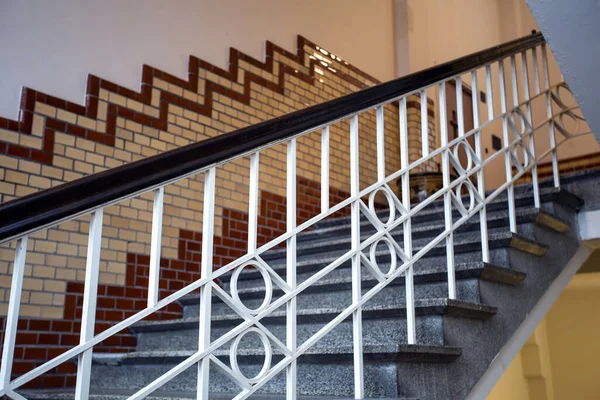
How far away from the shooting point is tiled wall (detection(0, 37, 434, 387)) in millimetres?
2807

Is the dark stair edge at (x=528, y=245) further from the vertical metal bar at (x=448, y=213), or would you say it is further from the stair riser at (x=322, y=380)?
the stair riser at (x=322, y=380)

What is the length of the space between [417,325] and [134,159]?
1.86 metres

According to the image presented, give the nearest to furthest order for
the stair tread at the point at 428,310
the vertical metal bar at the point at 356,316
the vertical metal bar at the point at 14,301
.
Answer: the vertical metal bar at the point at 14,301 < the vertical metal bar at the point at 356,316 < the stair tread at the point at 428,310

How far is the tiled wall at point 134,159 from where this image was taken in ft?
9.21

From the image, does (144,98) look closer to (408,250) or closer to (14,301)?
(408,250)

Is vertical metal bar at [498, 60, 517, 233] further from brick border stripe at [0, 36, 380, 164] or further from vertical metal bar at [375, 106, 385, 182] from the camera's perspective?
brick border stripe at [0, 36, 380, 164]

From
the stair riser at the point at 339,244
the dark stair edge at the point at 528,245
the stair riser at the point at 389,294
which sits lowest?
the stair riser at the point at 389,294

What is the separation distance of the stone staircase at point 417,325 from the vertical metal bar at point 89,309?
1.78ft

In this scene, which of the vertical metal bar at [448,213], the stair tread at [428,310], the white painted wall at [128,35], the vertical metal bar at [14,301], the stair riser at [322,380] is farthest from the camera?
the white painted wall at [128,35]

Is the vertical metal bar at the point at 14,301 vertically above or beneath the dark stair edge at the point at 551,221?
beneath

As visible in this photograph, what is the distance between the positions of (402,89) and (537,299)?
1140 millimetres

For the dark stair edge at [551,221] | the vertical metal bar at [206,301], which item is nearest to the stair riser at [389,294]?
the dark stair edge at [551,221]

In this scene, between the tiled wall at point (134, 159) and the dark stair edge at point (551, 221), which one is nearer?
the dark stair edge at point (551, 221)

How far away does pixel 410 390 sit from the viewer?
6.14ft
